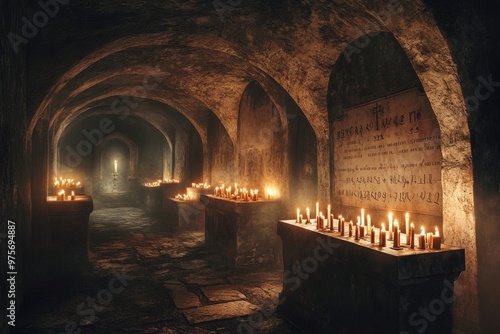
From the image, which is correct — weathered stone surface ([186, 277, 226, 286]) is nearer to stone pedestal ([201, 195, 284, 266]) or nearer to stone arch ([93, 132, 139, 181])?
stone pedestal ([201, 195, 284, 266])

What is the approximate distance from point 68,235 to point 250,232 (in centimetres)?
353

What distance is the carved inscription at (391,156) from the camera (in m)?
3.99

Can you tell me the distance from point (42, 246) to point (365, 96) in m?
6.24

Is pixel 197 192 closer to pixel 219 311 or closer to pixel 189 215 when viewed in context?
pixel 189 215

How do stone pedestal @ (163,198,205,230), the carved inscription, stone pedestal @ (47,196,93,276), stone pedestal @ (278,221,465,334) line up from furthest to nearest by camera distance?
1. stone pedestal @ (163,198,205,230)
2. stone pedestal @ (47,196,93,276)
3. the carved inscription
4. stone pedestal @ (278,221,465,334)

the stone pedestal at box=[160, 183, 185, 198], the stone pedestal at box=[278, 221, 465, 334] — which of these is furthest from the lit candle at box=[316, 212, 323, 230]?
the stone pedestal at box=[160, 183, 185, 198]

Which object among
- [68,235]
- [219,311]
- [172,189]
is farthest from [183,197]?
[219,311]

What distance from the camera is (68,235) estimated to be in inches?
266

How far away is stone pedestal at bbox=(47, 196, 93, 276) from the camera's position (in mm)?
6613

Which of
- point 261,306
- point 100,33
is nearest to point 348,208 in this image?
point 261,306

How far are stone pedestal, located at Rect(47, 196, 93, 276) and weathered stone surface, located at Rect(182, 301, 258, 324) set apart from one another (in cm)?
310

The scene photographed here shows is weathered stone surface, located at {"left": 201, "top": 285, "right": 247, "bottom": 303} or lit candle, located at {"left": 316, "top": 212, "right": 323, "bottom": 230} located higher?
lit candle, located at {"left": 316, "top": 212, "right": 323, "bottom": 230}

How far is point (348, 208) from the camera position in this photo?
539cm

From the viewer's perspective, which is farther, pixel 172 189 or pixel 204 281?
pixel 172 189
